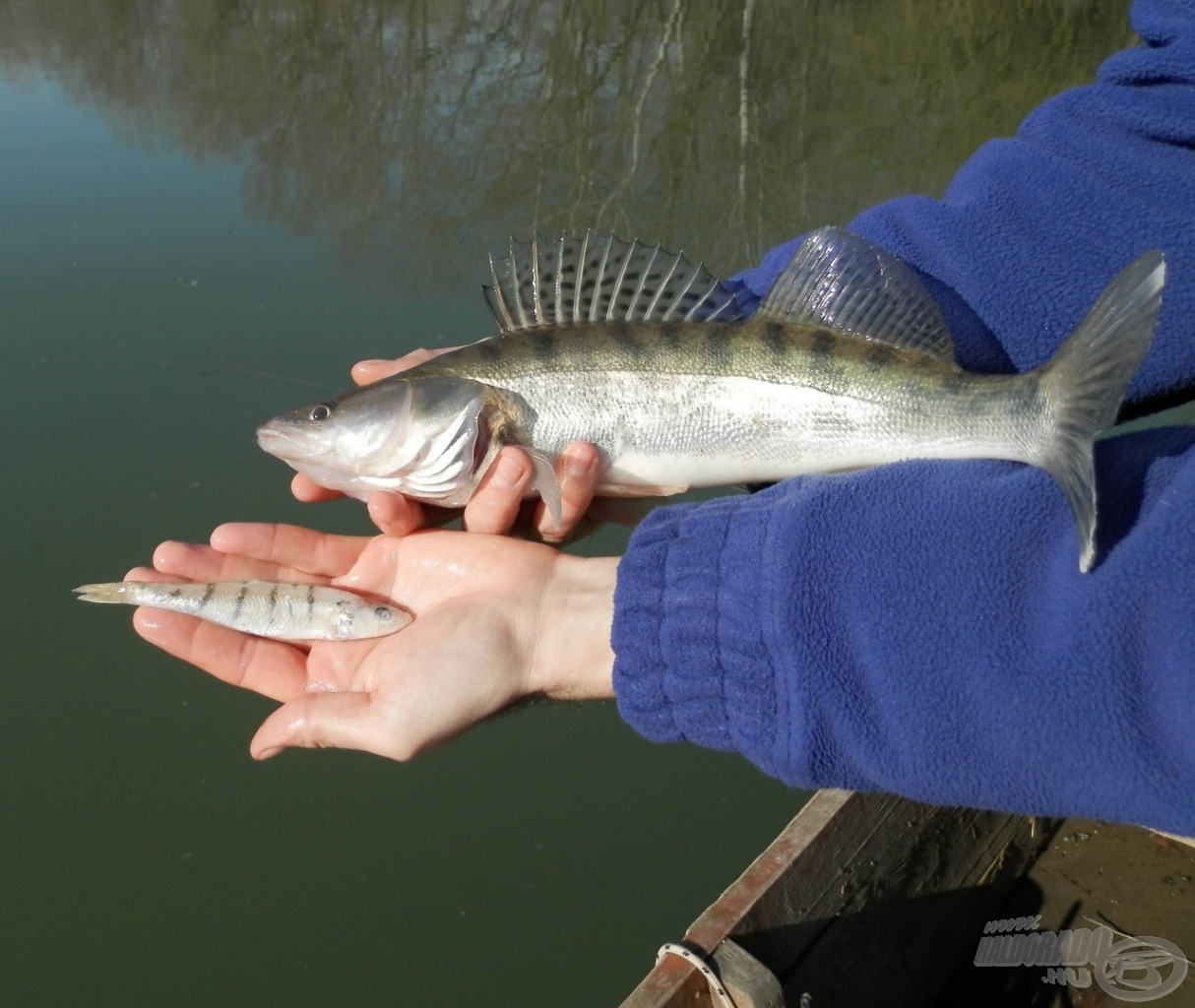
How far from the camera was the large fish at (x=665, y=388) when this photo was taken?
2.36 meters

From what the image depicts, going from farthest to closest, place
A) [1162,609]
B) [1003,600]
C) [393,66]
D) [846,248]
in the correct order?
1. [393,66]
2. [846,248]
3. [1003,600]
4. [1162,609]

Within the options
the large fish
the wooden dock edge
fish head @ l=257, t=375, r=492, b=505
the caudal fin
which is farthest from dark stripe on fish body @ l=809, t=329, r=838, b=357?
the wooden dock edge

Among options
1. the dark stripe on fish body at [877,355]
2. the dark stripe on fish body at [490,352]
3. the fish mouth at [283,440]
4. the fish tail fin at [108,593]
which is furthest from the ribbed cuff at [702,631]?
the fish tail fin at [108,593]

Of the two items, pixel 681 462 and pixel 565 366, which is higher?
pixel 565 366

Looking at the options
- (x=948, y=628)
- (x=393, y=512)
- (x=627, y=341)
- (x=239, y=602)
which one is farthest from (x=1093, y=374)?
(x=239, y=602)

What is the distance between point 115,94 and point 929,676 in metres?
11.2

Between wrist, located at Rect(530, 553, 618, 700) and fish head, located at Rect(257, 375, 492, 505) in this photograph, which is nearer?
wrist, located at Rect(530, 553, 618, 700)

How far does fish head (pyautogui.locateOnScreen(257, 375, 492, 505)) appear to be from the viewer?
263 centimetres

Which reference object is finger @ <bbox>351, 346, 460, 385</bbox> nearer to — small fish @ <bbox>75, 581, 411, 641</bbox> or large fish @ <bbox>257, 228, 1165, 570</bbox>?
large fish @ <bbox>257, 228, 1165, 570</bbox>

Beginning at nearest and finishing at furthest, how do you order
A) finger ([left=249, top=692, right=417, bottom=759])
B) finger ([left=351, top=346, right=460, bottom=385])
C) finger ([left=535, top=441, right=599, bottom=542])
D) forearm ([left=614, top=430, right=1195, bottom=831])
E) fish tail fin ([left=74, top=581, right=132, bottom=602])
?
forearm ([left=614, top=430, right=1195, bottom=831]) → finger ([left=249, top=692, right=417, bottom=759]) → finger ([left=535, top=441, right=599, bottom=542]) → fish tail fin ([left=74, top=581, right=132, bottom=602]) → finger ([left=351, top=346, right=460, bottom=385])

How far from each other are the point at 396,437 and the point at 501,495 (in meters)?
0.35

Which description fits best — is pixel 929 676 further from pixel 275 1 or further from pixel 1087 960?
pixel 275 1

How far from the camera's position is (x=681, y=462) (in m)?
2.58

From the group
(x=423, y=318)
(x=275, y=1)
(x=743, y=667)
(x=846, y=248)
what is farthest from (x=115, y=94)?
(x=743, y=667)
